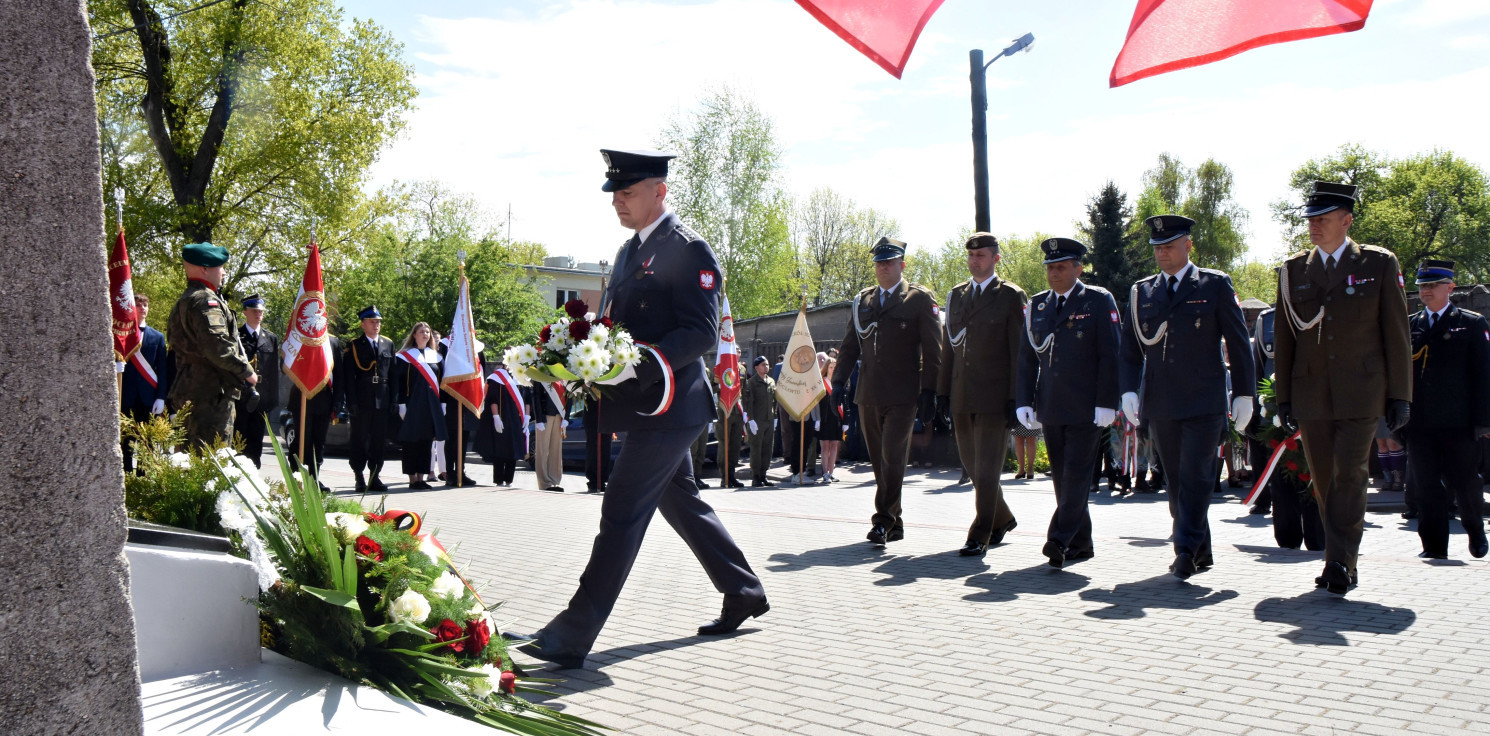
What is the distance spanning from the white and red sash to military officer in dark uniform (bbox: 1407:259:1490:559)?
11.2 meters

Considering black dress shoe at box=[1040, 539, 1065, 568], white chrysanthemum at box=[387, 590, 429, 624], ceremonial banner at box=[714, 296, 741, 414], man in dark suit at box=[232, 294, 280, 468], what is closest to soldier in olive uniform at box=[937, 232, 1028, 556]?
black dress shoe at box=[1040, 539, 1065, 568]

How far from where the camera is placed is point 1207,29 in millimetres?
2332

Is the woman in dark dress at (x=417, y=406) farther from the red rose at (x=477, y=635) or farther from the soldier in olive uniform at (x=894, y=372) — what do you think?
the red rose at (x=477, y=635)

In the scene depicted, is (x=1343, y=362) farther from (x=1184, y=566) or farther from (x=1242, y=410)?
(x=1184, y=566)

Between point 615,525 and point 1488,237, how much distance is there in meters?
72.5

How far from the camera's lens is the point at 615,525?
16.4 ft

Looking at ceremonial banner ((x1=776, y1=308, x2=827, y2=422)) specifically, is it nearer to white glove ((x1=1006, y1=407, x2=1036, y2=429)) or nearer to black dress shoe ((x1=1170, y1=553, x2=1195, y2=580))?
white glove ((x1=1006, y1=407, x2=1036, y2=429))

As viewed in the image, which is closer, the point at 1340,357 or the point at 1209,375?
the point at 1340,357

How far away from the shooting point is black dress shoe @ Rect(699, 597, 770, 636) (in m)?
5.59

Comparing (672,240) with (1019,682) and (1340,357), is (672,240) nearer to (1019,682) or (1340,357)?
(1019,682)

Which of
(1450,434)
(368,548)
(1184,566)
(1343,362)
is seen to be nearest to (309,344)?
(1184,566)

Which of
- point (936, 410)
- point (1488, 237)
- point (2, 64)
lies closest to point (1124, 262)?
point (1488, 237)

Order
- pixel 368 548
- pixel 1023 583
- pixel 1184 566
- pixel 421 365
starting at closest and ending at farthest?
pixel 368 548 → pixel 1023 583 → pixel 1184 566 → pixel 421 365

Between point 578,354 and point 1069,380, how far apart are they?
427 centimetres
